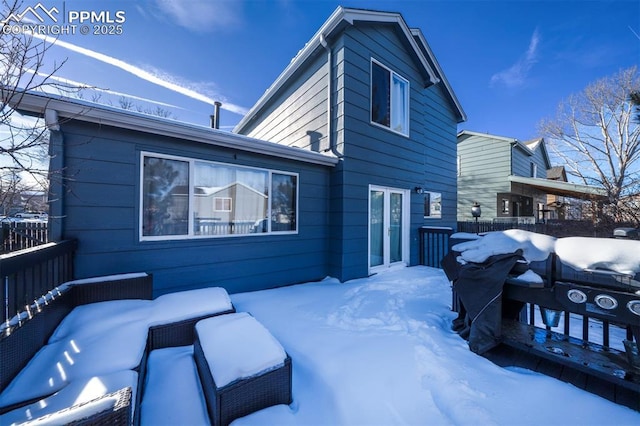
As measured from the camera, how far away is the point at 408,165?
6109mm

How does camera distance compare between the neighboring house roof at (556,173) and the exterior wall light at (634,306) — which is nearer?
the exterior wall light at (634,306)

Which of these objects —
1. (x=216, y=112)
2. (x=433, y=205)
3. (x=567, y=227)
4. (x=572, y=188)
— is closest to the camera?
(x=216, y=112)

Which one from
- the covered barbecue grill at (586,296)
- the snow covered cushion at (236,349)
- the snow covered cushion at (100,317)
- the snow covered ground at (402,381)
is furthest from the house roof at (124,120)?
the covered barbecue grill at (586,296)

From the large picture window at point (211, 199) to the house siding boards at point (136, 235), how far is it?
0.39 feet

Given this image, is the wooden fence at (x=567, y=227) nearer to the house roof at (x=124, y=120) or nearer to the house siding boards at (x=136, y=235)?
the house siding boards at (x=136, y=235)

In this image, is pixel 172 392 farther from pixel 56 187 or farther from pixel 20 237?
pixel 20 237

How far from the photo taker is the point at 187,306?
8.19 ft

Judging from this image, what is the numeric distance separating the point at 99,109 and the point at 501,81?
1266 centimetres

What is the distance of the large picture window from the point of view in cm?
329

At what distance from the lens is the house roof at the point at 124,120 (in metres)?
2.51

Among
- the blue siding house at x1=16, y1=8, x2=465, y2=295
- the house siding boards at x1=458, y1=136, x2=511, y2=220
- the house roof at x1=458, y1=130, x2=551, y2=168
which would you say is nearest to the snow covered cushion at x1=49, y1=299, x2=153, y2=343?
the blue siding house at x1=16, y1=8, x2=465, y2=295

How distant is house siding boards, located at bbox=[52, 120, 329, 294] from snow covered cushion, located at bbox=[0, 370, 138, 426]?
200 centimetres

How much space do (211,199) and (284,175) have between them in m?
1.38

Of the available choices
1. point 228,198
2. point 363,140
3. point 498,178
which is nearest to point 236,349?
point 228,198
